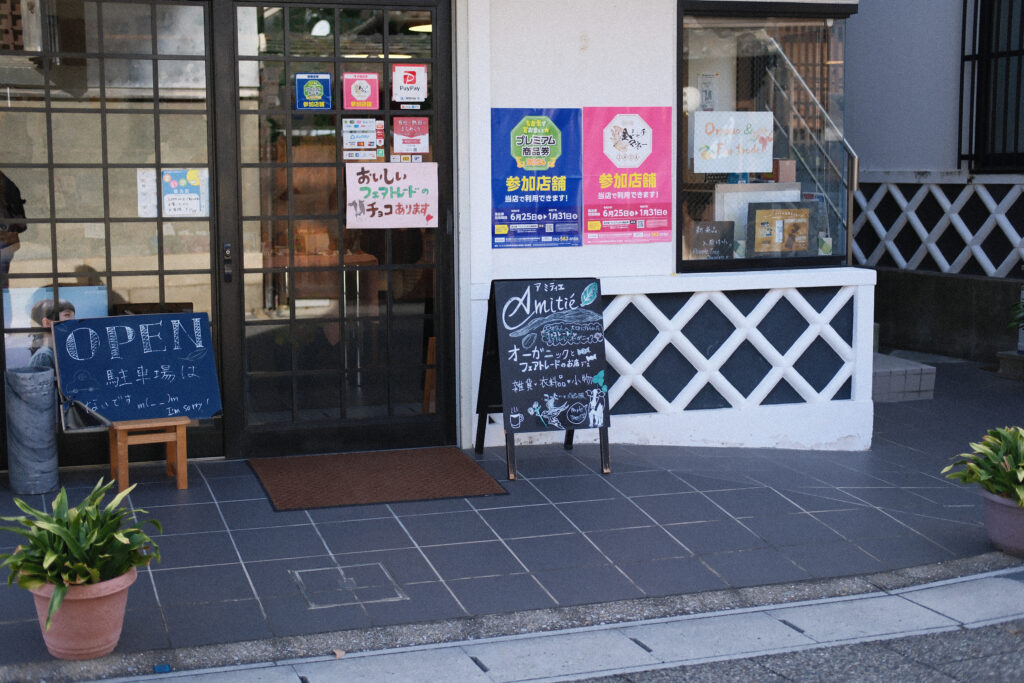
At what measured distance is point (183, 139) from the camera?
7.20 m

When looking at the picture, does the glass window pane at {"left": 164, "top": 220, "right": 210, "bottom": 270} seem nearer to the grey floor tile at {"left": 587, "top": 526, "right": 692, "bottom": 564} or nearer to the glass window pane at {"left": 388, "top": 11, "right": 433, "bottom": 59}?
the glass window pane at {"left": 388, "top": 11, "right": 433, "bottom": 59}

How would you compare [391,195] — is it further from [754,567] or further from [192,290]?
[754,567]

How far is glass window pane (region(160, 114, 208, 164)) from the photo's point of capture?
7.17 meters

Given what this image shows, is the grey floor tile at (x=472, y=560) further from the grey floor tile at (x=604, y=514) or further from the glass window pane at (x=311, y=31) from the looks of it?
the glass window pane at (x=311, y=31)

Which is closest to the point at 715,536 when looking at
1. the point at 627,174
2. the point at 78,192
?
the point at 627,174

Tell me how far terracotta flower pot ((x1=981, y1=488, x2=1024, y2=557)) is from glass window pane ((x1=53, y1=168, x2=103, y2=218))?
5286 mm

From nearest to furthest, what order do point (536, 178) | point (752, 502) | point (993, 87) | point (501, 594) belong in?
point (501, 594)
point (752, 502)
point (536, 178)
point (993, 87)

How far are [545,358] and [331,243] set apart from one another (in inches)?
62.1

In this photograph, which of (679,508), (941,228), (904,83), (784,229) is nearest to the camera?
(679,508)

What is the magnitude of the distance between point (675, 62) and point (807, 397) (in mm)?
2501

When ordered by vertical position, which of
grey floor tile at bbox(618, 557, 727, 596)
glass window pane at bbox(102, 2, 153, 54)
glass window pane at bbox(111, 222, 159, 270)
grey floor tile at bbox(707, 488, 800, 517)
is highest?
glass window pane at bbox(102, 2, 153, 54)

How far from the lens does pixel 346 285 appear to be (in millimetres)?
7574

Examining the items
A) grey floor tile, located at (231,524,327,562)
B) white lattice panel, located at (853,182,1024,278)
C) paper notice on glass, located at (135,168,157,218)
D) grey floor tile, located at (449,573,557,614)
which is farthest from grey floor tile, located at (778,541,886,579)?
white lattice panel, located at (853,182,1024,278)

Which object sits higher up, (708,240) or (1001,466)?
(708,240)
